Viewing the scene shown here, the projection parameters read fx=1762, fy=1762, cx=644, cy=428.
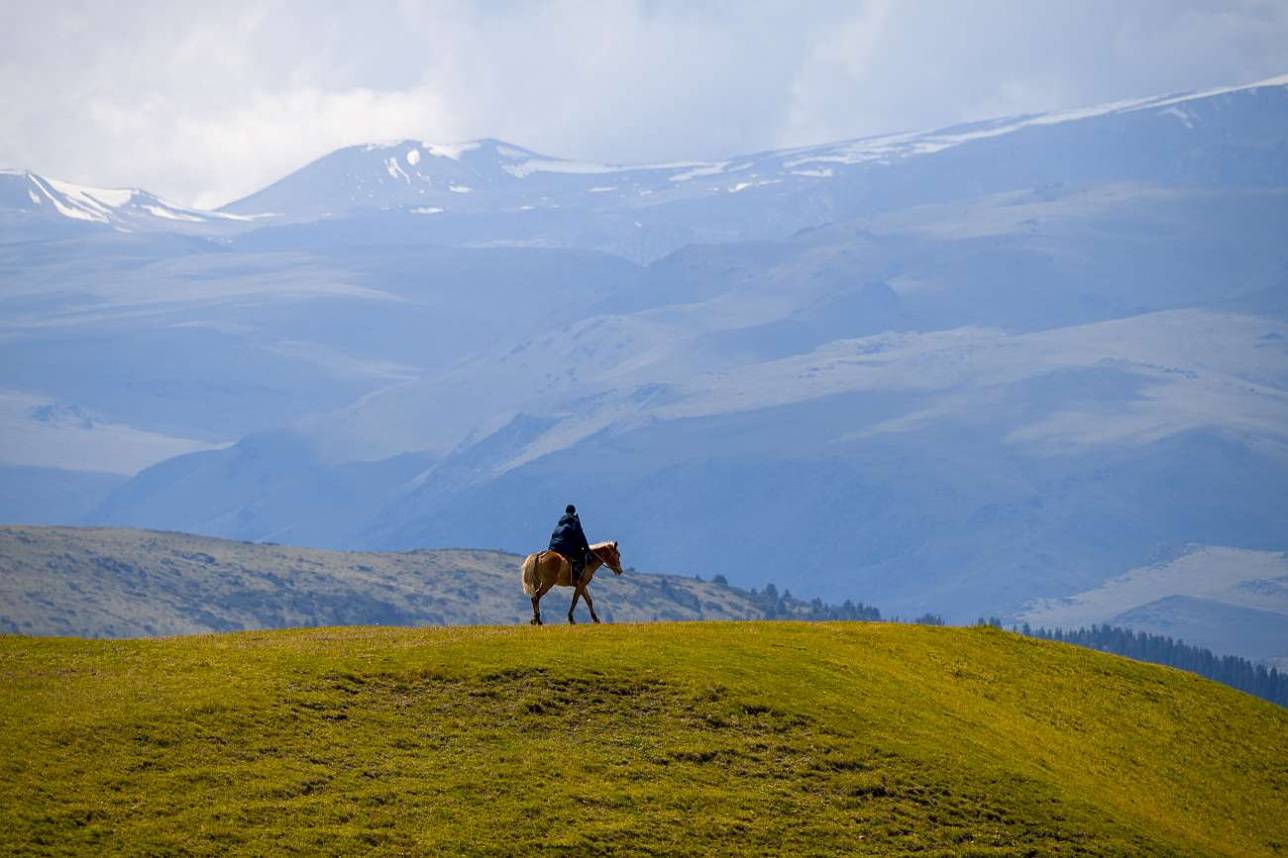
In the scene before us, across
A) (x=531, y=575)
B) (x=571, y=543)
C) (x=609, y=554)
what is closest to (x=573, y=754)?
(x=531, y=575)

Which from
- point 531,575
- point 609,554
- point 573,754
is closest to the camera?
point 573,754

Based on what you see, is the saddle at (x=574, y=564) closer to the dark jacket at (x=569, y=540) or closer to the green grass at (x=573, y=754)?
the dark jacket at (x=569, y=540)

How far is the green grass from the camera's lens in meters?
37.5

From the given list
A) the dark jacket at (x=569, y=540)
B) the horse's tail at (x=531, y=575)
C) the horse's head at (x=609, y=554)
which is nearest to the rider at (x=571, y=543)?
the dark jacket at (x=569, y=540)

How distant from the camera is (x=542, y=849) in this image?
37625 millimetres

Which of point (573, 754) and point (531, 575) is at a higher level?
point (531, 575)

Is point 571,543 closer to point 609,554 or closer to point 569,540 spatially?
point 569,540

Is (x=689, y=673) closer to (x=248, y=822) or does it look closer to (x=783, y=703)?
(x=783, y=703)

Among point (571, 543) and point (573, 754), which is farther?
point (571, 543)

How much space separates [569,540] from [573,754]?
35.8 feet

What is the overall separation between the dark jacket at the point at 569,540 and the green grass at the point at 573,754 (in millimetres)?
2436

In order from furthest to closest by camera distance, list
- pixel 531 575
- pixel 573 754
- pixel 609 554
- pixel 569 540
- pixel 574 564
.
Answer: pixel 609 554 < pixel 574 564 < pixel 569 540 < pixel 531 575 < pixel 573 754

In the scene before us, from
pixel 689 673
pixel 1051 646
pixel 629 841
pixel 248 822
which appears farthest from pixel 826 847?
pixel 1051 646

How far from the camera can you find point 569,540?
5184 cm
